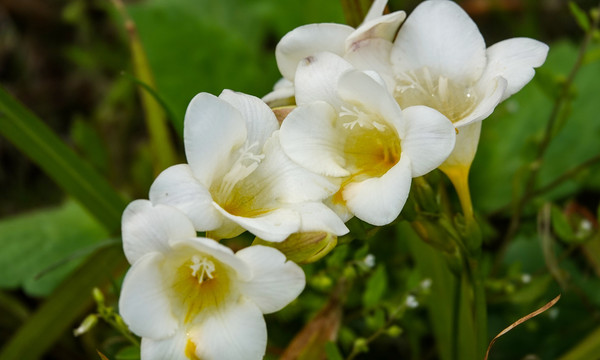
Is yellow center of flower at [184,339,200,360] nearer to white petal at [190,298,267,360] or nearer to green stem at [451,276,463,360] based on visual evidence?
white petal at [190,298,267,360]

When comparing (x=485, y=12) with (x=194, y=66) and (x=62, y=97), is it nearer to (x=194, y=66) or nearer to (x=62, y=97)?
(x=194, y=66)

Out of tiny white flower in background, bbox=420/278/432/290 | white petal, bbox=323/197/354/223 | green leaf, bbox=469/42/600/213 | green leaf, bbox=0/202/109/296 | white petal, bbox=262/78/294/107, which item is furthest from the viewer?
green leaf, bbox=469/42/600/213

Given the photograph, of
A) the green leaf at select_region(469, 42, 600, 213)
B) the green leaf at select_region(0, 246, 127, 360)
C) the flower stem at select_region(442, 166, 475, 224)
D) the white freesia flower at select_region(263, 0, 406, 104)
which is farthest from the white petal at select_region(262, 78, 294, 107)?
the green leaf at select_region(469, 42, 600, 213)

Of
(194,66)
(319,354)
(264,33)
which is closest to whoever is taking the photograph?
(319,354)

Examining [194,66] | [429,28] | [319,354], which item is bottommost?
[319,354]

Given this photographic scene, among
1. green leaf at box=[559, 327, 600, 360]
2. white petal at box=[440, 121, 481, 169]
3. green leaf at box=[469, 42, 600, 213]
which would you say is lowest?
green leaf at box=[469, 42, 600, 213]

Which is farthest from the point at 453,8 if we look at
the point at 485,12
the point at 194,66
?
the point at 485,12

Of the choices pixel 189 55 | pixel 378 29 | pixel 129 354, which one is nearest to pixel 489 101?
pixel 378 29
